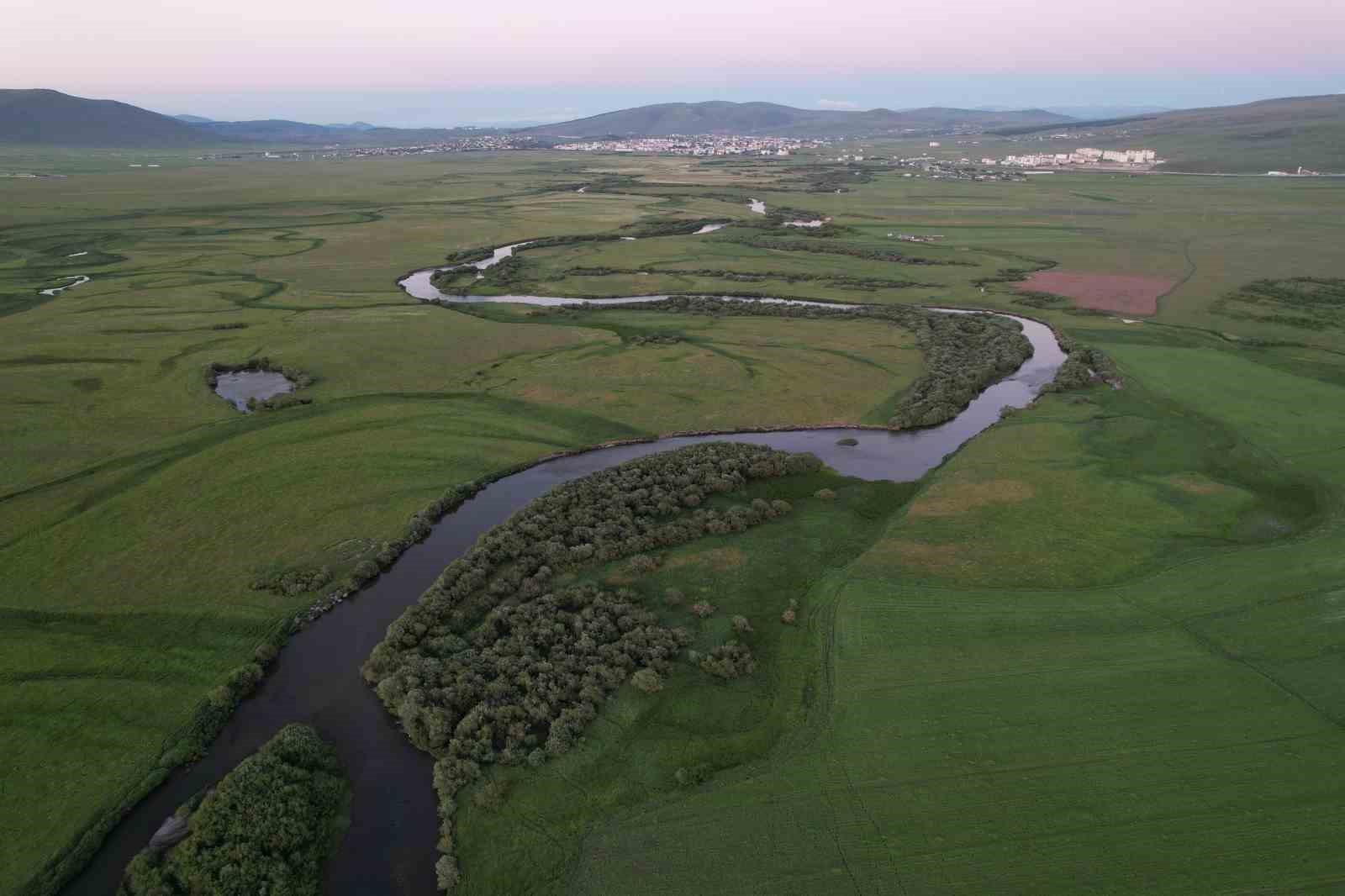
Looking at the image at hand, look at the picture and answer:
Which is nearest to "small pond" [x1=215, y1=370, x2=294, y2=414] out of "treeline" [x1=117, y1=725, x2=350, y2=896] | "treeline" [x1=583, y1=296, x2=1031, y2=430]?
"treeline" [x1=583, y1=296, x2=1031, y2=430]

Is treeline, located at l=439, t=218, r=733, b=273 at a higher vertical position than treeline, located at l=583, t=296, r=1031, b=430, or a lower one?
higher

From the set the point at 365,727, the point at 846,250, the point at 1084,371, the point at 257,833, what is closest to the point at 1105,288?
the point at 846,250

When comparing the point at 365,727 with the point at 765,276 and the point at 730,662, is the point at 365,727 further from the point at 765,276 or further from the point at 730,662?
the point at 765,276

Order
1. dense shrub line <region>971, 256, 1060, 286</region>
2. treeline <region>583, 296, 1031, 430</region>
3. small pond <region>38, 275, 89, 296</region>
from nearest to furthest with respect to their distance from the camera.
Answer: treeline <region>583, 296, 1031, 430</region> → small pond <region>38, 275, 89, 296</region> → dense shrub line <region>971, 256, 1060, 286</region>

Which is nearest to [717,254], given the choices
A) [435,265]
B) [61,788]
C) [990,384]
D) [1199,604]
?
[435,265]

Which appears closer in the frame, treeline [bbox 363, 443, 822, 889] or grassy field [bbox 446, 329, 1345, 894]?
grassy field [bbox 446, 329, 1345, 894]

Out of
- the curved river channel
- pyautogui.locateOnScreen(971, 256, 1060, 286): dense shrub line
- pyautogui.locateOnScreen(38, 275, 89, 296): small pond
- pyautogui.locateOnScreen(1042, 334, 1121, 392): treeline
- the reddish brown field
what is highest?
pyautogui.locateOnScreen(38, 275, 89, 296): small pond

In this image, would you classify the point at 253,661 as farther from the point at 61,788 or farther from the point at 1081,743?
the point at 1081,743

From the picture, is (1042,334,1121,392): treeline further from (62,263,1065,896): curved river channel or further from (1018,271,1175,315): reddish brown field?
(62,263,1065,896): curved river channel
